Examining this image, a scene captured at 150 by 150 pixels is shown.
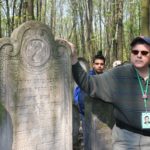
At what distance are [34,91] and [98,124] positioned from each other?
122cm

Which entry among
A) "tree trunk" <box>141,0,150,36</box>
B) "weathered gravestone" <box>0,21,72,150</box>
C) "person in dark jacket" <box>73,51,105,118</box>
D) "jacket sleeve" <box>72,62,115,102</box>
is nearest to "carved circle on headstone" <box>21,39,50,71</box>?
"weathered gravestone" <box>0,21,72,150</box>

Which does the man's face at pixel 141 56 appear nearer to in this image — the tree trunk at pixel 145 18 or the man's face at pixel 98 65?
the man's face at pixel 98 65

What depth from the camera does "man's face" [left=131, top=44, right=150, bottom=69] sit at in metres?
4.26

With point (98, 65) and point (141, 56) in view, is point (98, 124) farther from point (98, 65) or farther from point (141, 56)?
point (141, 56)

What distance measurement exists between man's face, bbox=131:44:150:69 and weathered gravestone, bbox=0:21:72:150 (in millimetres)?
1713

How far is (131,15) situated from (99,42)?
13.9 feet

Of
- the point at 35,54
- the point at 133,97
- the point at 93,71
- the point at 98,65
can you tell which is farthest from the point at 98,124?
the point at 133,97

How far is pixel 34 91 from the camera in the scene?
553 cm

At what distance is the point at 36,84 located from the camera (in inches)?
219

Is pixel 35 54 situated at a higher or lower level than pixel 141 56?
higher

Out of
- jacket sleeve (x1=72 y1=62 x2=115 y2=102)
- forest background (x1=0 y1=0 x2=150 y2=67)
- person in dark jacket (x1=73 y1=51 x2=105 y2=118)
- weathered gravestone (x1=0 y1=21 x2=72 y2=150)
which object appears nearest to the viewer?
jacket sleeve (x1=72 y1=62 x2=115 y2=102)

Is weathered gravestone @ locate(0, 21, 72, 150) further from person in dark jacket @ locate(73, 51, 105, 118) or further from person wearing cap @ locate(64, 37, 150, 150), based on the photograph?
person wearing cap @ locate(64, 37, 150, 150)

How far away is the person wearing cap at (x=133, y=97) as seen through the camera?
4215mm

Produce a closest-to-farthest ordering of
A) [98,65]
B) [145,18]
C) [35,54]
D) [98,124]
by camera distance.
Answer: [35,54]
[98,124]
[98,65]
[145,18]
